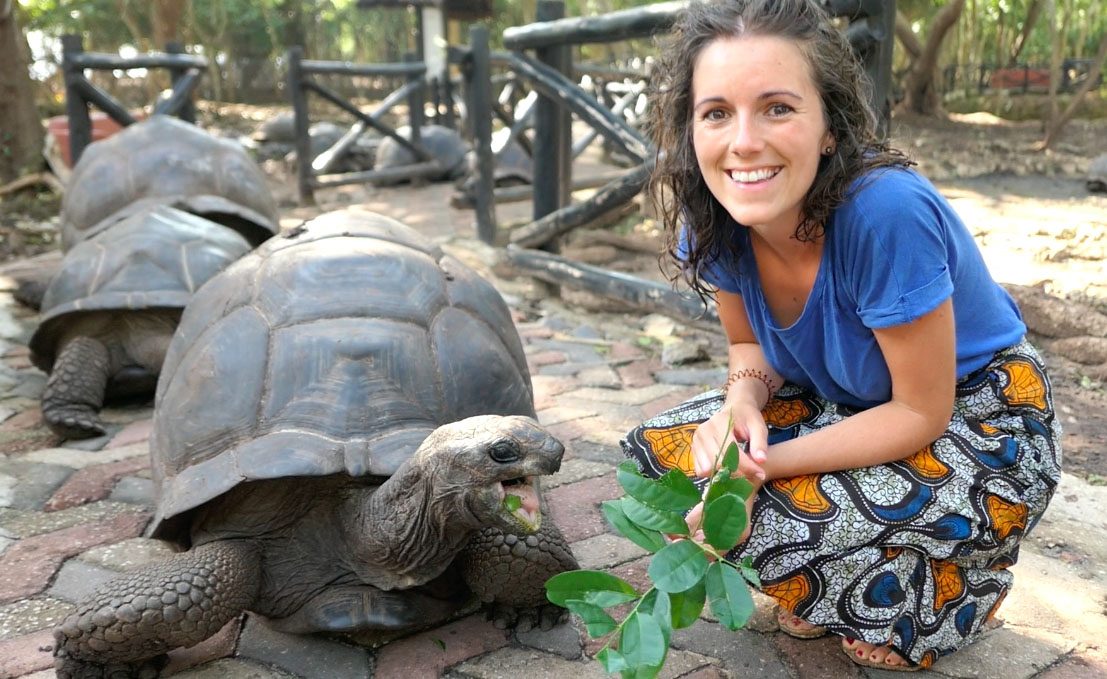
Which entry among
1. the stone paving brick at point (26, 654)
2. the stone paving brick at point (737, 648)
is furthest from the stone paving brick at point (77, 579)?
the stone paving brick at point (737, 648)

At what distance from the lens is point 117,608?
173cm

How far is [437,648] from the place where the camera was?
6.27 feet

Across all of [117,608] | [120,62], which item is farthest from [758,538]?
[120,62]

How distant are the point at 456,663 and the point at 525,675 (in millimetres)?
143

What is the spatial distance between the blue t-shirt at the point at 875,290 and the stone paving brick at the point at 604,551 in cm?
58

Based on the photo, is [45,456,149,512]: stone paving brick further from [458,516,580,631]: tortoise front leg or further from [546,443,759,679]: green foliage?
[546,443,759,679]: green foliage

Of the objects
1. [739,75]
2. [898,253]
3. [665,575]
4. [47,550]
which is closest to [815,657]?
[665,575]

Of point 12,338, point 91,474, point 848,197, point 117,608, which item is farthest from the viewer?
point 12,338

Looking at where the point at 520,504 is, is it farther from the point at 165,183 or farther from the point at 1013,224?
the point at 1013,224

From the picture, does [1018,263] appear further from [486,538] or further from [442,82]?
[442,82]

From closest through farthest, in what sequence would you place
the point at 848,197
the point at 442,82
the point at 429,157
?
the point at 848,197
the point at 429,157
the point at 442,82

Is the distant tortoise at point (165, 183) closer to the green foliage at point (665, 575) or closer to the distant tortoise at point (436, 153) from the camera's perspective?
the green foliage at point (665, 575)

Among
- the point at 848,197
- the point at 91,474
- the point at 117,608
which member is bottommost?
the point at 91,474

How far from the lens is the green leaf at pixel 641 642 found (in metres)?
1.25
